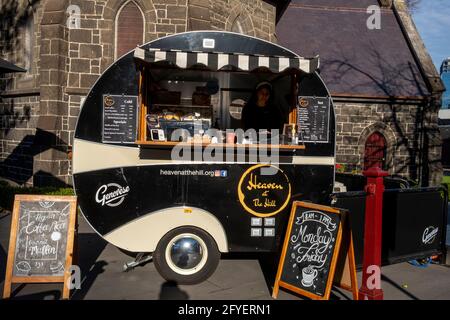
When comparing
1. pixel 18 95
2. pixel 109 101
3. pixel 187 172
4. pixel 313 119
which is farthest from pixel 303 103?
pixel 18 95

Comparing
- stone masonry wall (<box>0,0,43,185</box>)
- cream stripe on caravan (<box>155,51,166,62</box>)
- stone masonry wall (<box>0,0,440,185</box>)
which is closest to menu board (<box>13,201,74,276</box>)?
cream stripe on caravan (<box>155,51,166,62</box>)

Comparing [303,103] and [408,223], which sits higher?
[303,103]

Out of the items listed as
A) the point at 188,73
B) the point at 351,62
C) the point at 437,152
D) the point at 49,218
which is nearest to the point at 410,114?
the point at 437,152

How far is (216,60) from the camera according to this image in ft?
16.4

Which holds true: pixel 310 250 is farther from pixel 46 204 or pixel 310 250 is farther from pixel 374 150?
pixel 374 150

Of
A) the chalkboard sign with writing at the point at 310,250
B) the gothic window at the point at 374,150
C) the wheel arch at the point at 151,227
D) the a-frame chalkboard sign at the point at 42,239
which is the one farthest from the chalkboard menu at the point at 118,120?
the gothic window at the point at 374,150

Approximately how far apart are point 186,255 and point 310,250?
166cm

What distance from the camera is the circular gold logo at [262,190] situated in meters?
5.49

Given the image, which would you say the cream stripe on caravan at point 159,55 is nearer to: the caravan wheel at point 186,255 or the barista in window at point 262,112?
the barista in window at point 262,112

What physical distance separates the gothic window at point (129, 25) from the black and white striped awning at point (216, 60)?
22.6ft

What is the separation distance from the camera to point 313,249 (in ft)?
16.2

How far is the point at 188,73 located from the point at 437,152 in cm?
1457

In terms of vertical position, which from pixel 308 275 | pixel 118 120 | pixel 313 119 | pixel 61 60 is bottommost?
pixel 308 275

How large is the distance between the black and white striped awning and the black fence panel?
2.02m
